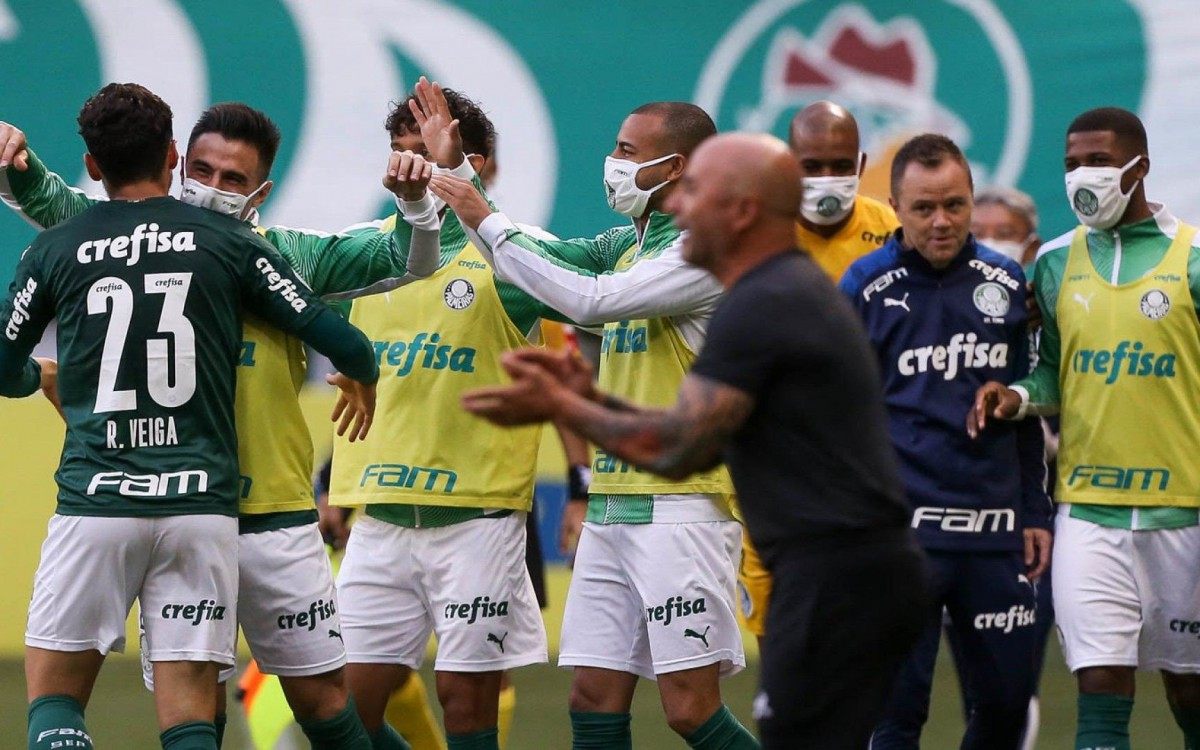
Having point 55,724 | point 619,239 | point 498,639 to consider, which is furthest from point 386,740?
point 619,239

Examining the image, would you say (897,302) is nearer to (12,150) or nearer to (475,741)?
(475,741)

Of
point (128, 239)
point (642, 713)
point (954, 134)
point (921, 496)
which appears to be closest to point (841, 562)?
point (921, 496)

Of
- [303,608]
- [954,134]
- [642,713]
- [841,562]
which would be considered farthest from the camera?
[954,134]

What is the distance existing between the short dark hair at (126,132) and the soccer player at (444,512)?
102cm

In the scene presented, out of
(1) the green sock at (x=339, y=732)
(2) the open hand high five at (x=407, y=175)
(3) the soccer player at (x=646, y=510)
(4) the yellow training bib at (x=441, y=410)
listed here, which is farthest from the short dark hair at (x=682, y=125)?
(1) the green sock at (x=339, y=732)

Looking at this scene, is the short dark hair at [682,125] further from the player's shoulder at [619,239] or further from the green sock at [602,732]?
the green sock at [602,732]

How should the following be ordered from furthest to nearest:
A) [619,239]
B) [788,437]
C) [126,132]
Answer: [619,239] → [126,132] → [788,437]

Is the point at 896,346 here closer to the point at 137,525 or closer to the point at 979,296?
the point at 979,296

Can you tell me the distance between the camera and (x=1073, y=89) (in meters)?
10.2

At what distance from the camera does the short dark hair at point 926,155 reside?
593 cm

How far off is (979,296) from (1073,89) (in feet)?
15.6

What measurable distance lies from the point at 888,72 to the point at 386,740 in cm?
557

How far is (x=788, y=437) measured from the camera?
388cm

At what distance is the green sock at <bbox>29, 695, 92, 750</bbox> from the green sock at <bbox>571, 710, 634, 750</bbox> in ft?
5.17
